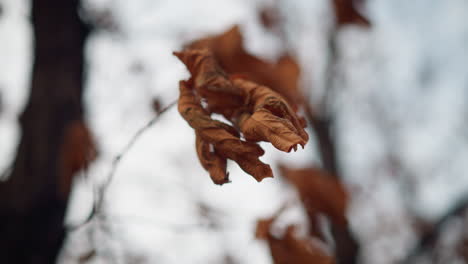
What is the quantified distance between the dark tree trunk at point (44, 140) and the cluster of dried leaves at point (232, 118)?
3.17 feet

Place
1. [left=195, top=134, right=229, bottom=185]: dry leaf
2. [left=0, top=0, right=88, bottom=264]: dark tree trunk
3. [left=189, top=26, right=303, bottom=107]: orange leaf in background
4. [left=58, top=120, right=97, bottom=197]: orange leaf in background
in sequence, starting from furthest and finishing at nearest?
[left=58, top=120, right=97, bottom=197]: orange leaf in background
[left=0, top=0, right=88, bottom=264]: dark tree trunk
[left=189, top=26, right=303, bottom=107]: orange leaf in background
[left=195, top=134, right=229, bottom=185]: dry leaf

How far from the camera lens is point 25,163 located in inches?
55.0

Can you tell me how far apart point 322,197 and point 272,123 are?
993 millimetres

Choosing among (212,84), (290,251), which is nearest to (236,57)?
(212,84)

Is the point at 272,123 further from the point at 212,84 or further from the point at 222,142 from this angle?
the point at 212,84

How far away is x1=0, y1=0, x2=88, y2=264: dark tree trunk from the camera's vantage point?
1.30 meters

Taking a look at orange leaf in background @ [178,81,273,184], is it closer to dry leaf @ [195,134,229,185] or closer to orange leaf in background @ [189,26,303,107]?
dry leaf @ [195,134,229,185]

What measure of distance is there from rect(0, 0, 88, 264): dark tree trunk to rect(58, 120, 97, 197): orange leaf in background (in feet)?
0.06

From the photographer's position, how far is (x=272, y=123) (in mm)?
595

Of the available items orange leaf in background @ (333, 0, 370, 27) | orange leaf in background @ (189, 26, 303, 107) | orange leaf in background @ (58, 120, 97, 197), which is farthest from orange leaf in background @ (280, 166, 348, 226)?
orange leaf in background @ (58, 120, 97, 197)

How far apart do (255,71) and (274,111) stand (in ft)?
1.51

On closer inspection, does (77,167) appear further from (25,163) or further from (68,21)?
(68,21)

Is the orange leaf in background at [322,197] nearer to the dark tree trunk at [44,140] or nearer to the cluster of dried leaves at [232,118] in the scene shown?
the cluster of dried leaves at [232,118]

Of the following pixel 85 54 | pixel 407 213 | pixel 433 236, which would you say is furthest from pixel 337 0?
pixel 407 213
